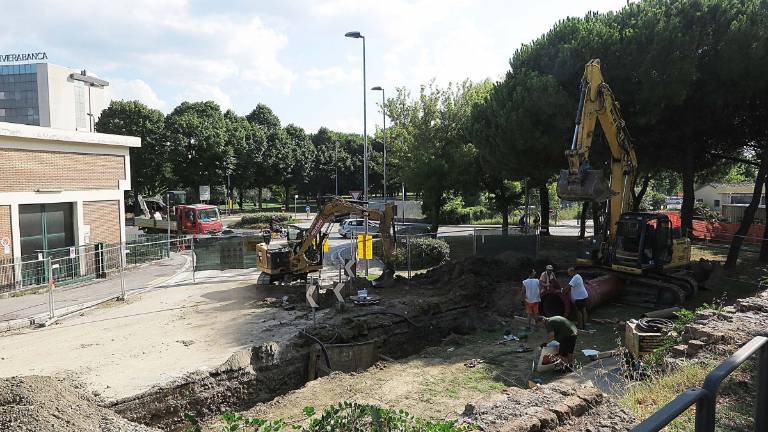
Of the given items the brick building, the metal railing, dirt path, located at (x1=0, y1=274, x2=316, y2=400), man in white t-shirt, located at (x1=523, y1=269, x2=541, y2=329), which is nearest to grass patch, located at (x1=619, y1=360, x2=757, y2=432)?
the metal railing

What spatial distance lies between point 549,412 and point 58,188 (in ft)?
71.9

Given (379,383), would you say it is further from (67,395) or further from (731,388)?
(731,388)

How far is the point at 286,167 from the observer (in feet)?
217

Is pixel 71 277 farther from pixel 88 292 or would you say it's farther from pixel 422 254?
pixel 422 254

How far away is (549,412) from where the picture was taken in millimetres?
6012

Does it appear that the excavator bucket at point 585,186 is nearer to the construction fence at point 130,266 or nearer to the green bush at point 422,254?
the construction fence at point 130,266

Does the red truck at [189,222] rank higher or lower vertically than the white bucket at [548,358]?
higher

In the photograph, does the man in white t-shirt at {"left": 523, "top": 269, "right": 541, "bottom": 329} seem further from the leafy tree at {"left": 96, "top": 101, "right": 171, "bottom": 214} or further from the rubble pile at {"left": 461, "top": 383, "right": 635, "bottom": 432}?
the leafy tree at {"left": 96, "top": 101, "right": 171, "bottom": 214}

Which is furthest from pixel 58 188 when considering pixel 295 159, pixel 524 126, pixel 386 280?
pixel 295 159

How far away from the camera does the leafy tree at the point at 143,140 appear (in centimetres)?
5144

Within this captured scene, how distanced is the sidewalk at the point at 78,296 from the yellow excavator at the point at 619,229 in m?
16.0

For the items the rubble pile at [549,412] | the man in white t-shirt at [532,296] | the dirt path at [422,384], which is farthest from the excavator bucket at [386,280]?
the rubble pile at [549,412]

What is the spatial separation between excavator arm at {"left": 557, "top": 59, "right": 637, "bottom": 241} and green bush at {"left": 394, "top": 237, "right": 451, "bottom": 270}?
8.82 m

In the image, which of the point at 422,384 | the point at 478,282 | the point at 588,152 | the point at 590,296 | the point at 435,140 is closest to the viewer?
the point at 422,384
